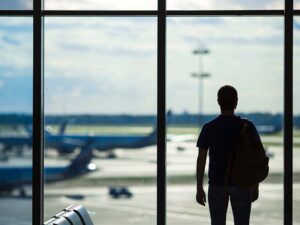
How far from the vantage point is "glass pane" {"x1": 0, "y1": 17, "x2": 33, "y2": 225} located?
5938 mm

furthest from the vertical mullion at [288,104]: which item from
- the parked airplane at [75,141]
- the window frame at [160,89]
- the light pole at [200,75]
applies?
the parked airplane at [75,141]

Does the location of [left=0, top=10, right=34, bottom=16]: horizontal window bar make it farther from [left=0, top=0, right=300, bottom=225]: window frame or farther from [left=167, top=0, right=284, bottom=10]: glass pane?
[left=167, top=0, right=284, bottom=10]: glass pane

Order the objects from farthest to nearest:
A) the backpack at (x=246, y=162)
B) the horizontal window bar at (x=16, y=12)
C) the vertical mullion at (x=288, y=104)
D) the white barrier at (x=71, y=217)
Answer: the horizontal window bar at (x=16, y=12), the vertical mullion at (x=288, y=104), the backpack at (x=246, y=162), the white barrier at (x=71, y=217)

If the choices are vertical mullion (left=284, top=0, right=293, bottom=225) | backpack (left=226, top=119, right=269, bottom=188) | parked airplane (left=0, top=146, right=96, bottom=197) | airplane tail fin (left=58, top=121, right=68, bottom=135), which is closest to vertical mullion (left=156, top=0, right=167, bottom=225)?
parked airplane (left=0, top=146, right=96, bottom=197)

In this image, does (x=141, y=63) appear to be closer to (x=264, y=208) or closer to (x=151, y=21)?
(x=151, y=21)

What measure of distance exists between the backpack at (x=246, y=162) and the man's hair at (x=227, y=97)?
16 centimetres

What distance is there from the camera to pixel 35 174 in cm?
589

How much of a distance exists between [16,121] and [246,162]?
2498 millimetres

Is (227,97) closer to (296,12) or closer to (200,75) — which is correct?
(200,75)

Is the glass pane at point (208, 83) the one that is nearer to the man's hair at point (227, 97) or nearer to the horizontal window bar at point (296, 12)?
the horizontal window bar at point (296, 12)

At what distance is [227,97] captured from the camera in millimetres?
4184

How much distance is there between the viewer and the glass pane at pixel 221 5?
578 cm

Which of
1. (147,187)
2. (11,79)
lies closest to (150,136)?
(147,187)

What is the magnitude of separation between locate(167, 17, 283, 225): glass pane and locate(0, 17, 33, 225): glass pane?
1188mm
